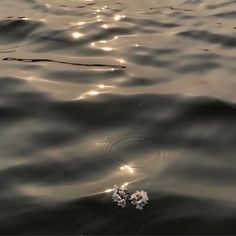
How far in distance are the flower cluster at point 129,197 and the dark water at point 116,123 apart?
41 mm

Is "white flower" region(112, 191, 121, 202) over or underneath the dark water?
underneath

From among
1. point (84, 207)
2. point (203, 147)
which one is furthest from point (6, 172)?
point (203, 147)

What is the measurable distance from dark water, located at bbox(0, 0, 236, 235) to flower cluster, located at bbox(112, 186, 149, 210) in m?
0.04

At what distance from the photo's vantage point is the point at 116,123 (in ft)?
11.8

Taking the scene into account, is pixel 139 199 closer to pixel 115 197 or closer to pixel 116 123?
pixel 115 197

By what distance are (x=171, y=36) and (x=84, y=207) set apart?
3.35m

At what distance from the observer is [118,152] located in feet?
10.7

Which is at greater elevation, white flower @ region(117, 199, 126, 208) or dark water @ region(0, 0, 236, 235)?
dark water @ region(0, 0, 236, 235)

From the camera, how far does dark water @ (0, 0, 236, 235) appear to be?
2711 millimetres

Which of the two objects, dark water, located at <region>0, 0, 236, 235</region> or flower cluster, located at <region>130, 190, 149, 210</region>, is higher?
dark water, located at <region>0, 0, 236, 235</region>

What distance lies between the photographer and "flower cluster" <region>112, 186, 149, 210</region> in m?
2.75

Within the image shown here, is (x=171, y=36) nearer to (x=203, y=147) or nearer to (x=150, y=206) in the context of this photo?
(x=203, y=147)

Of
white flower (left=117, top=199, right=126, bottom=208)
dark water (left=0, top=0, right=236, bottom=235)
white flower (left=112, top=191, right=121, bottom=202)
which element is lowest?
white flower (left=117, top=199, right=126, bottom=208)

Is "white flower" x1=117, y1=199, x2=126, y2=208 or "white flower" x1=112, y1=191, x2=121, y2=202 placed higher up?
"white flower" x1=112, y1=191, x2=121, y2=202
